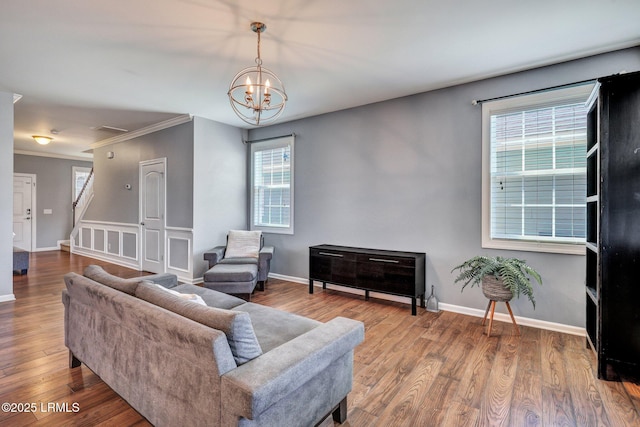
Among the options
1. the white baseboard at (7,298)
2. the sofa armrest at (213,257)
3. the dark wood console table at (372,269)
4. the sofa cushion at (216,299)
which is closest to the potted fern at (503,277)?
the dark wood console table at (372,269)

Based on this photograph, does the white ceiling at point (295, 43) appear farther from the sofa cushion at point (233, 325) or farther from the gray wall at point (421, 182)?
the sofa cushion at point (233, 325)

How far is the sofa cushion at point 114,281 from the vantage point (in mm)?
1907

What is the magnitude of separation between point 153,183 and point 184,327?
5.10 meters

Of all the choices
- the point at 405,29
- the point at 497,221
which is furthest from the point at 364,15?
the point at 497,221

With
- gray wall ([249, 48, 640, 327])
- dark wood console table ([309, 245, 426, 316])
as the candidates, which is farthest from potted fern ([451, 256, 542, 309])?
dark wood console table ([309, 245, 426, 316])

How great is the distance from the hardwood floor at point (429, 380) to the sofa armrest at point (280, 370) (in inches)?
23.9

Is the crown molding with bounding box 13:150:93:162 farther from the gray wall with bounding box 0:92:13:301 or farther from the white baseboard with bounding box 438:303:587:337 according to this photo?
the white baseboard with bounding box 438:303:587:337

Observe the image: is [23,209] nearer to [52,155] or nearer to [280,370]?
[52,155]

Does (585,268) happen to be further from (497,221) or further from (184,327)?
(184,327)

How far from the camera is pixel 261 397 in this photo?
45.4 inches

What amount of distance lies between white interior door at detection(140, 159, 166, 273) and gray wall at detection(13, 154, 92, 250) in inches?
177

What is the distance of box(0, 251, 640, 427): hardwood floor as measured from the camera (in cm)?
187

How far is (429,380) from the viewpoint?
2.26m

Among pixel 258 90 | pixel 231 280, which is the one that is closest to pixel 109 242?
pixel 231 280
